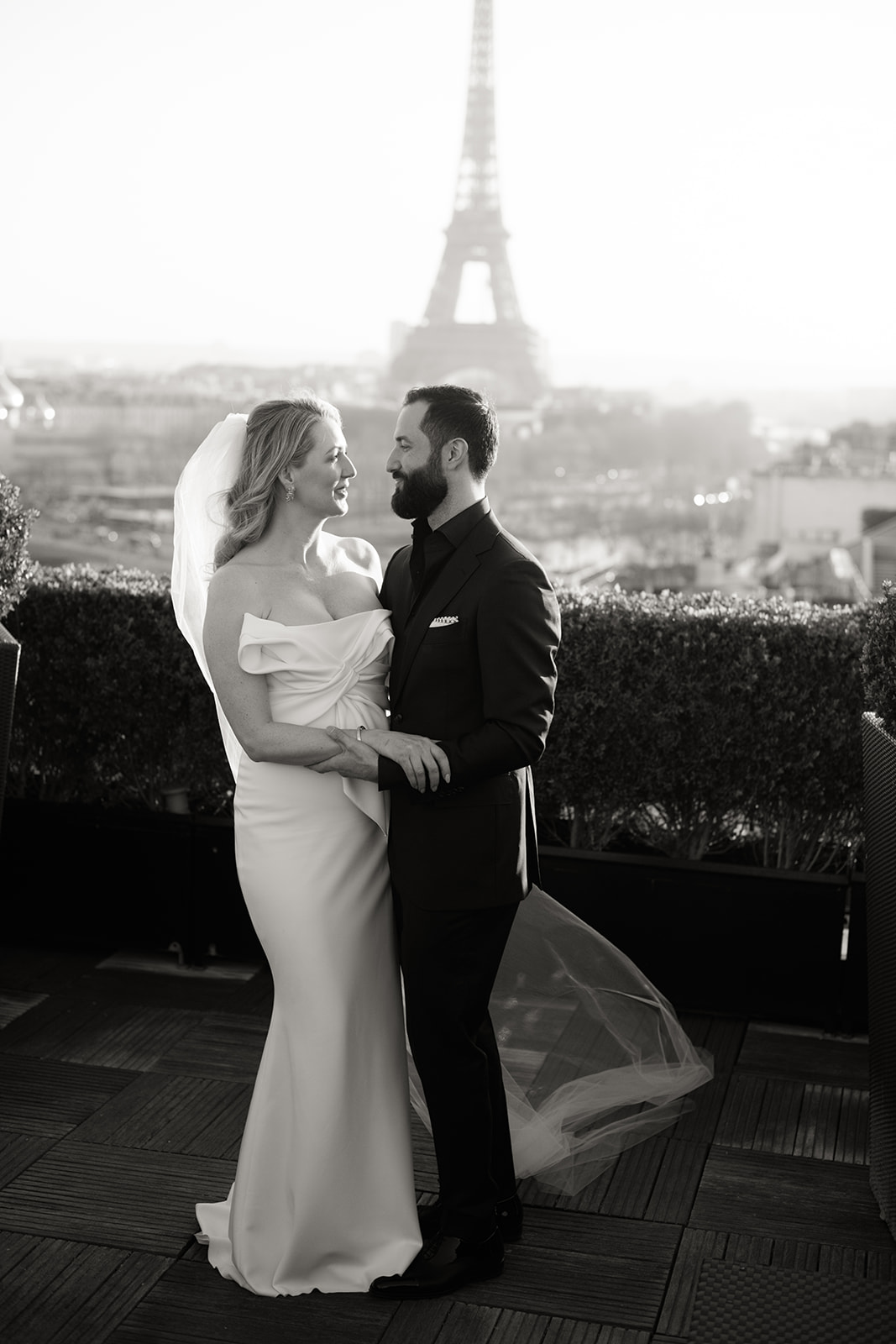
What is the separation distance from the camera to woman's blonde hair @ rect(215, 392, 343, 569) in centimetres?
249

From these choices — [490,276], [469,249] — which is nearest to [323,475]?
[490,276]

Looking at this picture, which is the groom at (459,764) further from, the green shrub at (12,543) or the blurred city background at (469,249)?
the blurred city background at (469,249)

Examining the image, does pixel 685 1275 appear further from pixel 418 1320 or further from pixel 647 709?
pixel 647 709

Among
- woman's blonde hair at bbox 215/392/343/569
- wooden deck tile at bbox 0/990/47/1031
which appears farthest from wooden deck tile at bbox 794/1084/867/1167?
wooden deck tile at bbox 0/990/47/1031

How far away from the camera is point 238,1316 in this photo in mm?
2416

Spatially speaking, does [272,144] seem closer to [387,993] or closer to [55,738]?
[55,738]

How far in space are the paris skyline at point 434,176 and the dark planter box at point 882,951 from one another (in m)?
16.1

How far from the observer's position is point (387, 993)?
2.61 m

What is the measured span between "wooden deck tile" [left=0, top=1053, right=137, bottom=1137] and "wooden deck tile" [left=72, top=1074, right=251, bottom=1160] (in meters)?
0.04

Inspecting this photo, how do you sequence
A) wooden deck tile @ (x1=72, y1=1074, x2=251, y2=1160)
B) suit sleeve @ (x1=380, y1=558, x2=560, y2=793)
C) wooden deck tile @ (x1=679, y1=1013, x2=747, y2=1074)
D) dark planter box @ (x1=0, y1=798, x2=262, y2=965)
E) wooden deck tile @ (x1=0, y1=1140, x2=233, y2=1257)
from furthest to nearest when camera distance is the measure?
dark planter box @ (x1=0, y1=798, x2=262, y2=965) → wooden deck tile @ (x1=679, y1=1013, x2=747, y2=1074) → wooden deck tile @ (x1=72, y1=1074, x2=251, y2=1160) → wooden deck tile @ (x1=0, y1=1140, x2=233, y2=1257) → suit sleeve @ (x1=380, y1=558, x2=560, y2=793)

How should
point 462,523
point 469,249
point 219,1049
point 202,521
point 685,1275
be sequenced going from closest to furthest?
point 462,523 < point 685,1275 < point 202,521 < point 219,1049 < point 469,249

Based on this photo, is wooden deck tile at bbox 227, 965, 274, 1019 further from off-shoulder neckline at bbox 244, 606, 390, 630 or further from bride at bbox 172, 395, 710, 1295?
off-shoulder neckline at bbox 244, 606, 390, 630

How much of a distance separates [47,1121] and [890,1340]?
1.97 m

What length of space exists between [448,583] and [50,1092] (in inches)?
73.2
